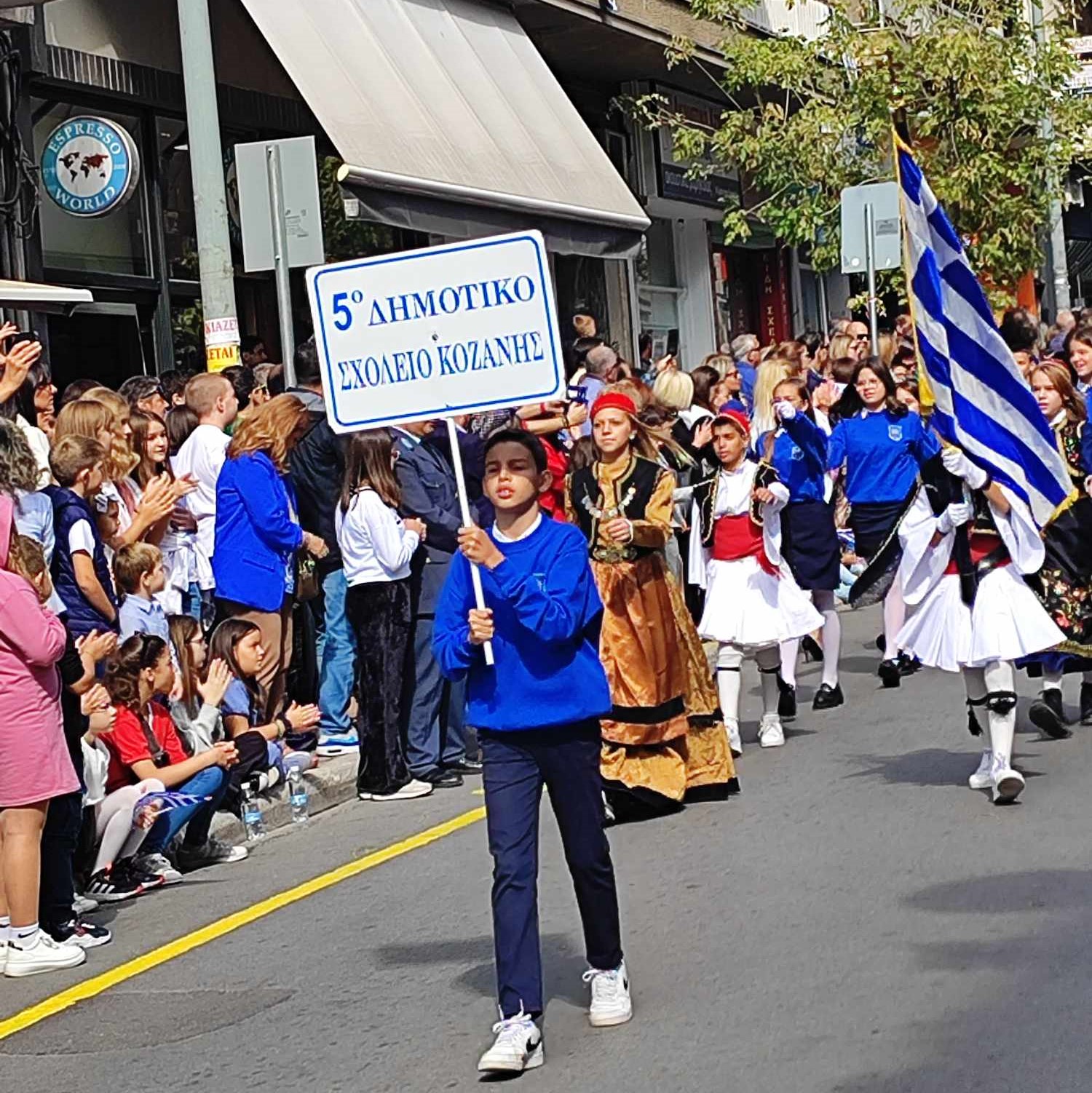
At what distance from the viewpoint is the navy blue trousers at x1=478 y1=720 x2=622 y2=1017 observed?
6203mm

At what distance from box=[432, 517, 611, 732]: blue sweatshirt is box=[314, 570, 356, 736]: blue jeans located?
220 inches

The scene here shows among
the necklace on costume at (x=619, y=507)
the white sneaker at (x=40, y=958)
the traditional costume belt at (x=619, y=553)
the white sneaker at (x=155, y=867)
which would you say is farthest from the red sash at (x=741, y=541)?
the white sneaker at (x=40, y=958)

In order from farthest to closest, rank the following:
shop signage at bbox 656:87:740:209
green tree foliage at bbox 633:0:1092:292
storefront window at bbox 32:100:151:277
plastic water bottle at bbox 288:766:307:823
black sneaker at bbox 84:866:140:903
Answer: shop signage at bbox 656:87:740:209
green tree foliage at bbox 633:0:1092:292
storefront window at bbox 32:100:151:277
plastic water bottle at bbox 288:766:307:823
black sneaker at bbox 84:866:140:903

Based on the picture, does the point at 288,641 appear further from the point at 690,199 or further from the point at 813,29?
the point at 813,29

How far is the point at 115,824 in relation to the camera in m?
8.71

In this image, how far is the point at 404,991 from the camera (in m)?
6.94

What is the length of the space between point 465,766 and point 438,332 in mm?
4989

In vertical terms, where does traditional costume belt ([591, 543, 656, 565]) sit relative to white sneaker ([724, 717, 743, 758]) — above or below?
above

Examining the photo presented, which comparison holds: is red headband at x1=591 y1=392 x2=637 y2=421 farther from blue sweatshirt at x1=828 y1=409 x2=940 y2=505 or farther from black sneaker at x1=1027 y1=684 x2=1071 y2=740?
blue sweatshirt at x1=828 y1=409 x2=940 y2=505

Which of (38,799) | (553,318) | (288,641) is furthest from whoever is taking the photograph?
(288,641)

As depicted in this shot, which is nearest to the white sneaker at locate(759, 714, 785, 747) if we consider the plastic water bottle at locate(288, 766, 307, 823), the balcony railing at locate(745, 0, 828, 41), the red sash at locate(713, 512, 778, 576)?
the red sash at locate(713, 512, 778, 576)

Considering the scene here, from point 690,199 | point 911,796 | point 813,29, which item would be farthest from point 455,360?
point 813,29

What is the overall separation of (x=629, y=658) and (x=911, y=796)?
1330 millimetres

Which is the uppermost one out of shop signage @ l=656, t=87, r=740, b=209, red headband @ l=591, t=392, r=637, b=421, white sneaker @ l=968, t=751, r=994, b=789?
shop signage @ l=656, t=87, r=740, b=209
